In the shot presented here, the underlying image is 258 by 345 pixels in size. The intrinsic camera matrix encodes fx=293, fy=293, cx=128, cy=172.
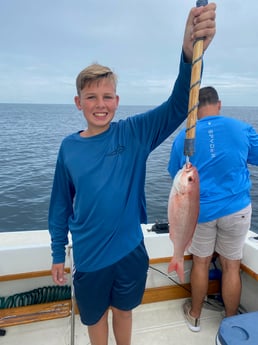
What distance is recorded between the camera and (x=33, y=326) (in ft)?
8.51

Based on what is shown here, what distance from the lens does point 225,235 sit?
2426 millimetres

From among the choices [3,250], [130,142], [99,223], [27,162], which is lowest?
[27,162]

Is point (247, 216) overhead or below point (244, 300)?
overhead

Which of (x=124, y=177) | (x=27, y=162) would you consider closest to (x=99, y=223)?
(x=124, y=177)

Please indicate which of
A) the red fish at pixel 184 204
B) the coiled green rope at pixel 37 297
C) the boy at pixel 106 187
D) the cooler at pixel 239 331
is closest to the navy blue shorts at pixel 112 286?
the boy at pixel 106 187

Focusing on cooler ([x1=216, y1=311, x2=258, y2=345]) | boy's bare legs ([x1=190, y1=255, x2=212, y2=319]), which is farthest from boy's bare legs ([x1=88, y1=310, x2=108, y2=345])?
boy's bare legs ([x1=190, y1=255, x2=212, y2=319])

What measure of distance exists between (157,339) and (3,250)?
1521mm

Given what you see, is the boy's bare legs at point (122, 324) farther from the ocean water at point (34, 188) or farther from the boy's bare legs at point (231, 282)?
the ocean water at point (34, 188)

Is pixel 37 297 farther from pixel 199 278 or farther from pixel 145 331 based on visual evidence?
pixel 199 278

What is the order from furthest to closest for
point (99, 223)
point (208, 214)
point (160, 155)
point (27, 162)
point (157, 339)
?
point (160, 155) < point (27, 162) < point (157, 339) < point (208, 214) < point (99, 223)

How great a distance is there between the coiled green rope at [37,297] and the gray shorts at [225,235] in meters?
1.27

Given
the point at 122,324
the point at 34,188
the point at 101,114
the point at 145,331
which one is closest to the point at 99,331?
the point at 122,324

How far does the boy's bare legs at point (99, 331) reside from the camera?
1.94 metres

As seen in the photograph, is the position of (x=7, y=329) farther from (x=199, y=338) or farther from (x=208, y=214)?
(x=208, y=214)
